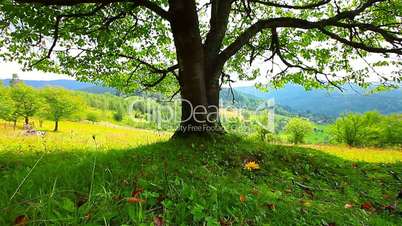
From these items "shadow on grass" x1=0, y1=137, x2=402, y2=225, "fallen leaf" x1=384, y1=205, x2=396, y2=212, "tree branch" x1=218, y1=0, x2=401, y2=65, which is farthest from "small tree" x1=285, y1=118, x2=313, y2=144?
"fallen leaf" x1=384, y1=205, x2=396, y2=212

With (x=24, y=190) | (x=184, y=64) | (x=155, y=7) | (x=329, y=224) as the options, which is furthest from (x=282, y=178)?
(x=155, y=7)

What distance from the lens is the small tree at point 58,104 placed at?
71.8 m

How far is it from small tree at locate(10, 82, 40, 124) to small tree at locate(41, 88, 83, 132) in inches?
149

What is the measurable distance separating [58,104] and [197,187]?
77.7 meters

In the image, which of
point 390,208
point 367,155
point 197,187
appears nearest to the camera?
point 197,187

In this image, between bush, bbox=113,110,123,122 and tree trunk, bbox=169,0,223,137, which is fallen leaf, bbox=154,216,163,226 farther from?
bush, bbox=113,110,123,122

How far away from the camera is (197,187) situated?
162 inches

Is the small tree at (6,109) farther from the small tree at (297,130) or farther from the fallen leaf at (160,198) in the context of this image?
the fallen leaf at (160,198)

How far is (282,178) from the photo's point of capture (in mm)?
6023

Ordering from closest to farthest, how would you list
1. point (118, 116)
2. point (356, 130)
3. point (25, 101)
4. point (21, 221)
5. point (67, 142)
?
point (21, 221) → point (67, 142) → point (356, 130) → point (25, 101) → point (118, 116)

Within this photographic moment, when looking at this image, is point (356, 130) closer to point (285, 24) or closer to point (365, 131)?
point (365, 131)

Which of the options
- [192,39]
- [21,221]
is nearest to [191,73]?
[192,39]

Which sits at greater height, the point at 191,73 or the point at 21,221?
the point at 191,73

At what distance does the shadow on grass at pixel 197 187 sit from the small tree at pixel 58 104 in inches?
2784
